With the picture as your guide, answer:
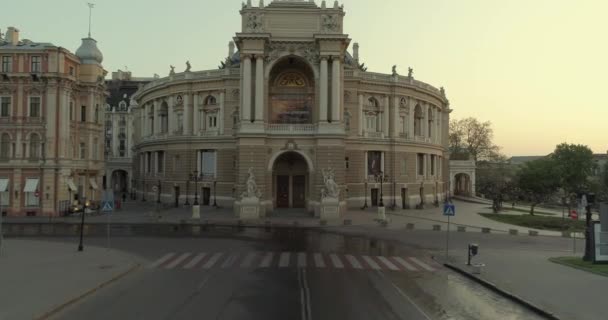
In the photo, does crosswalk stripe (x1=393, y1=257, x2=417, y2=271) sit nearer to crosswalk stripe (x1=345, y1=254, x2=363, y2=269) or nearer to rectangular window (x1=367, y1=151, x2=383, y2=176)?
crosswalk stripe (x1=345, y1=254, x2=363, y2=269)

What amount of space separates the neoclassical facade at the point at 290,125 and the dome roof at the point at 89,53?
1173 centimetres

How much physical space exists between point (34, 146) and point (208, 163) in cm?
1996

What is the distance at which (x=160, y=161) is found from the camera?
219 ft

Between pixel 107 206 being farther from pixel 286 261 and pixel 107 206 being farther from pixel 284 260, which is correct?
pixel 286 261

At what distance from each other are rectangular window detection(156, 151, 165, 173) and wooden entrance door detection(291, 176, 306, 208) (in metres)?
21.5

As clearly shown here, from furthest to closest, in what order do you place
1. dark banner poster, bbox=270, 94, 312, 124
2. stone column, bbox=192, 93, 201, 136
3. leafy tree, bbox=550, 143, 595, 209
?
leafy tree, bbox=550, 143, 595, 209
stone column, bbox=192, 93, 201, 136
dark banner poster, bbox=270, 94, 312, 124

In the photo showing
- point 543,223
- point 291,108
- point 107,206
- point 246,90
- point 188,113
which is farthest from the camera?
point 188,113

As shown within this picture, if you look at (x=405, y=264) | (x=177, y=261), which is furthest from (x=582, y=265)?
(x=177, y=261)

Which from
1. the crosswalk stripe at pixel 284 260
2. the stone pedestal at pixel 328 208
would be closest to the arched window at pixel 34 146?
the stone pedestal at pixel 328 208

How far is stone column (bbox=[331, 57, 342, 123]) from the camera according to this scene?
49.2 metres

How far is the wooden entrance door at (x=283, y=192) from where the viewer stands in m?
54.5

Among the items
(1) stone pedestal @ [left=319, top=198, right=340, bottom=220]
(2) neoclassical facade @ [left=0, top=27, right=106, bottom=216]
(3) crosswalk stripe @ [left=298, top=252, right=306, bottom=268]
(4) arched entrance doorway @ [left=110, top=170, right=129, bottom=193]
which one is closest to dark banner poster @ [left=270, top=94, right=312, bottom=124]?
(1) stone pedestal @ [left=319, top=198, right=340, bottom=220]

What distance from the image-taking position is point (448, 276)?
21.2 meters

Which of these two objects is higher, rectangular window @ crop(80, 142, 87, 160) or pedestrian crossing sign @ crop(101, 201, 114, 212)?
rectangular window @ crop(80, 142, 87, 160)
